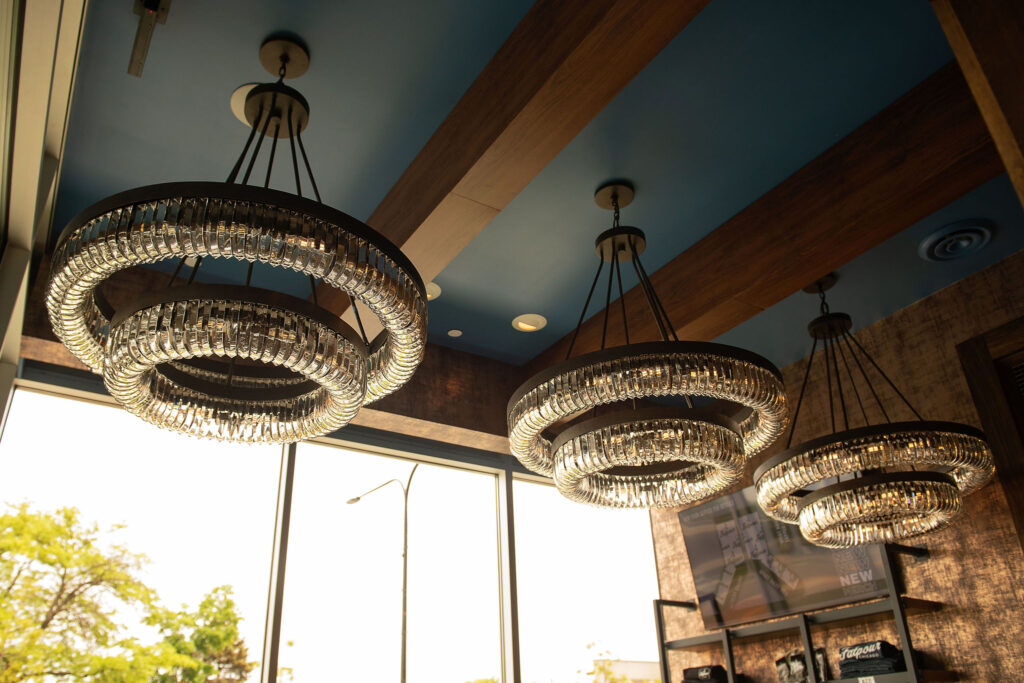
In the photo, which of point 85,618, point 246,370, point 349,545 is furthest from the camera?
point 349,545

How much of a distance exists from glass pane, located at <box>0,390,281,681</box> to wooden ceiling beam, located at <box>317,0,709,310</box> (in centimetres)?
136

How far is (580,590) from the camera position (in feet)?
15.3

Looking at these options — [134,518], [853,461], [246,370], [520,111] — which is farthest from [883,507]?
[134,518]

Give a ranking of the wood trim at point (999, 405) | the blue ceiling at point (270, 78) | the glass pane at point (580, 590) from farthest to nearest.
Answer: the glass pane at point (580, 590) → the wood trim at point (999, 405) → the blue ceiling at point (270, 78)

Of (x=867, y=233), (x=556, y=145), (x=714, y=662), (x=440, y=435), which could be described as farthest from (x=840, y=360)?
(x=556, y=145)

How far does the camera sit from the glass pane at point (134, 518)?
10.2 feet

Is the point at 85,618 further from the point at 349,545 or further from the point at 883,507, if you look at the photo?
the point at 883,507

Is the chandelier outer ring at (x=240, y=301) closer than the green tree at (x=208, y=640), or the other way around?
the chandelier outer ring at (x=240, y=301)

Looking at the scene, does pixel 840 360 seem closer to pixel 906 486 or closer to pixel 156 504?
pixel 906 486

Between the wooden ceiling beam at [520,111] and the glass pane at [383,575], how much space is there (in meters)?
1.56

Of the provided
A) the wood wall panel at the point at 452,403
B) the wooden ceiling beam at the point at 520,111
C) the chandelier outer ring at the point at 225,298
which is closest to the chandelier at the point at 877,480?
the wooden ceiling beam at the point at 520,111

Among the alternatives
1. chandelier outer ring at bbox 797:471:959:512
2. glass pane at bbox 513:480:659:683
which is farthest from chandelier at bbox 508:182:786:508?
glass pane at bbox 513:480:659:683

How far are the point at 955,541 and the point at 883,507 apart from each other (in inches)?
42.5

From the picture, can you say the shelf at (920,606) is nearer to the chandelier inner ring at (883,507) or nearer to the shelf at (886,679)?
the shelf at (886,679)
